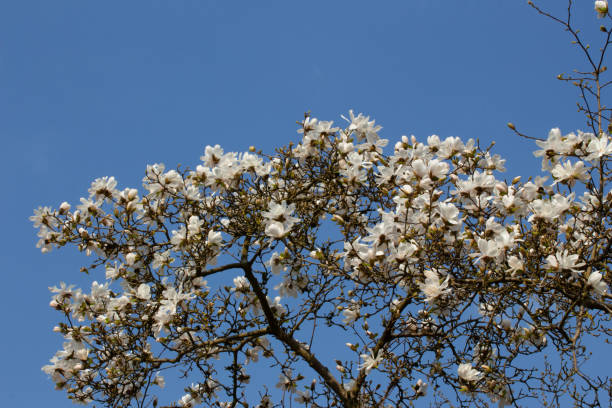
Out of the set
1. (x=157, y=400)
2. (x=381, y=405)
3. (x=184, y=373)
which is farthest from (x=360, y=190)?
(x=157, y=400)

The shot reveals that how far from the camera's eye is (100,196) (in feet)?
16.9

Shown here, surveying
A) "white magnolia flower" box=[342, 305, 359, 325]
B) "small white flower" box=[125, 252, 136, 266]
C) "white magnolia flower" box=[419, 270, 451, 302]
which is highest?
"small white flower" box=[125, 252, 136, 266]

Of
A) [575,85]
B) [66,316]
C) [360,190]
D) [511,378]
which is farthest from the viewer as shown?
[360,190]

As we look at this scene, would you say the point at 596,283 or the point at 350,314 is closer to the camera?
the point at 596,283

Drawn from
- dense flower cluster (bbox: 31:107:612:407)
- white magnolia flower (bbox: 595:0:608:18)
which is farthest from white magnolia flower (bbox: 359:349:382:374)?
white magnolia flower (bbox: 595:0:608:18)

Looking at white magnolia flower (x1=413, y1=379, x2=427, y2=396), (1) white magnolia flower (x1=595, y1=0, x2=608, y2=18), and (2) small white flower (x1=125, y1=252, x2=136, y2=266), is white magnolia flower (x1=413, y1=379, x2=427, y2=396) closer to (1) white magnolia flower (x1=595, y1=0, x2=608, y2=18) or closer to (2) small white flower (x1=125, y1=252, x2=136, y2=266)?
(2) small white flower (x1=125, y1=252, x2=136, y2=266)

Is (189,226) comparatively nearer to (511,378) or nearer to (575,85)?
(511,378)

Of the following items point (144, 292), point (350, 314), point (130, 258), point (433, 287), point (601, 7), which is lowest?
point (433, 287)

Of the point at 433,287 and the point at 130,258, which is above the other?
→ the point at 130,258

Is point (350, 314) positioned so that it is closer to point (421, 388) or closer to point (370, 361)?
point (370, 361)

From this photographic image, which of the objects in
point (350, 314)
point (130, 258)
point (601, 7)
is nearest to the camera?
point (601, 7)

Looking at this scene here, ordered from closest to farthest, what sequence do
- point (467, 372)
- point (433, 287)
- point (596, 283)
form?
1. point (596, 283)
2. point (433, 287)
3. point (467, 372)

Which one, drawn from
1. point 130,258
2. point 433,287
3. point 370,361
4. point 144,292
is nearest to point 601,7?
point 433,287

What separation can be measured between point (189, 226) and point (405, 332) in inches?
78.5
